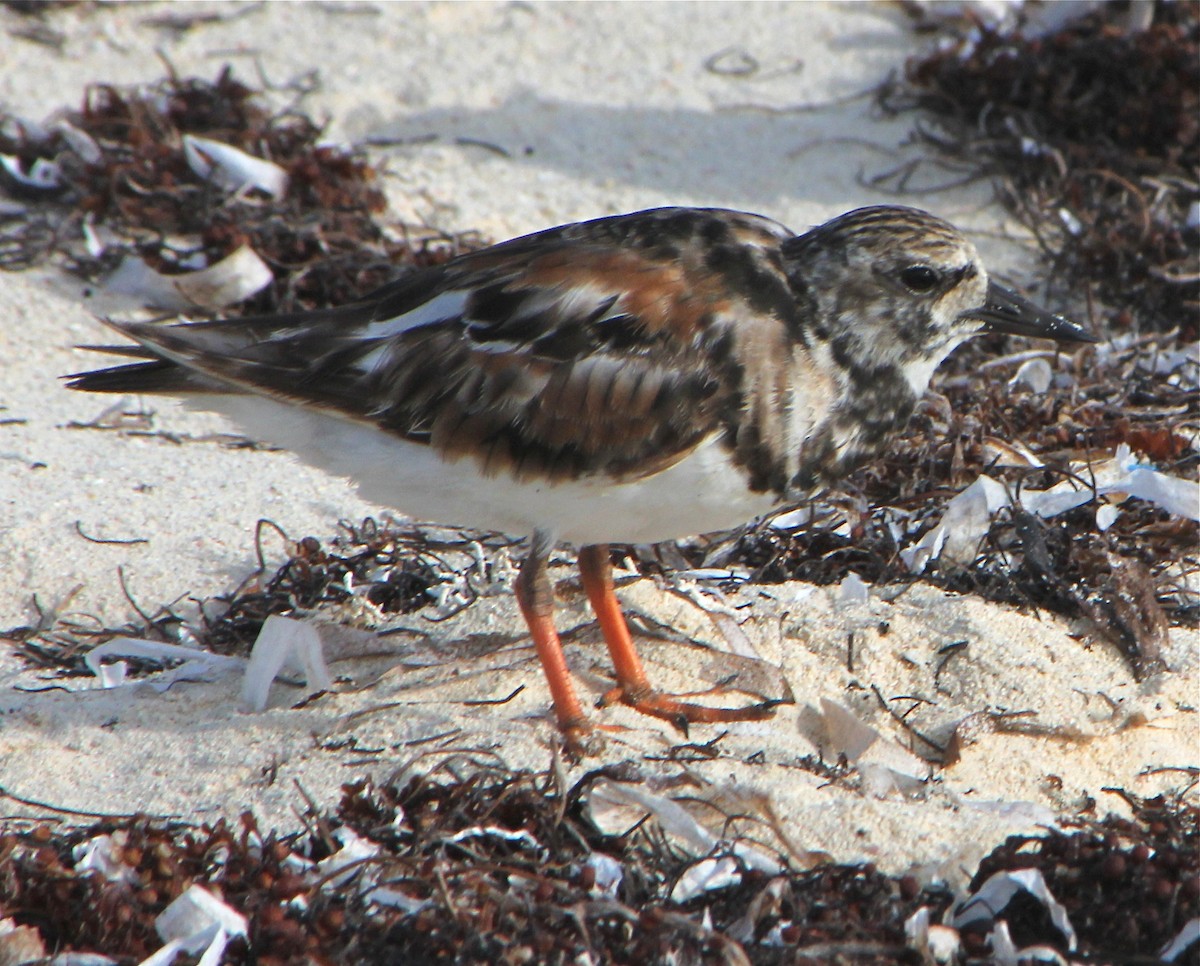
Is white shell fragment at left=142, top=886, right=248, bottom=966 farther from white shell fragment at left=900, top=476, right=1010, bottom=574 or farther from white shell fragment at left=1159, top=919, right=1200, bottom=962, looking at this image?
white shell fragment at left=900, top=476, right=1010, bottom=574

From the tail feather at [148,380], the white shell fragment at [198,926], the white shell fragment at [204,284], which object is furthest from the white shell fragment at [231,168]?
the white shell fragment at [198,926]

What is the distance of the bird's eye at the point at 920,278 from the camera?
3.37m

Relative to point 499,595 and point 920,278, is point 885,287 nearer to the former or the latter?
point 920,278

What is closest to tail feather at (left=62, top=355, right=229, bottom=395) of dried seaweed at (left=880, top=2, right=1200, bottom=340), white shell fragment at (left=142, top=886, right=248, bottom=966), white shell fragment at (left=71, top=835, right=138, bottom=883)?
white shell fragment at (left=71, top=835, right=138, bottom=883)

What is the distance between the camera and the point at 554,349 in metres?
3.20

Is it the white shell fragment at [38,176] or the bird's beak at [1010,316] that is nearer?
the bird's beak at [1010,316]

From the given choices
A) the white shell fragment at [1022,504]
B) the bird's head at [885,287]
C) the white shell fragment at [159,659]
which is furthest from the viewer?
the white shell fragment at [1022,504]

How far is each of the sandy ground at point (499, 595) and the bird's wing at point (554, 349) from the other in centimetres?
66

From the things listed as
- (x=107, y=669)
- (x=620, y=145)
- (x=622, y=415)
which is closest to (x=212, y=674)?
(x=107, y=669)

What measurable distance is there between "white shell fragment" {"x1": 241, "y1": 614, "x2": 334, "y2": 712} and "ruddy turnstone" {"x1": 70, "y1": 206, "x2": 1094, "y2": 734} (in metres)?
0.41

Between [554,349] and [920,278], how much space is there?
88cm

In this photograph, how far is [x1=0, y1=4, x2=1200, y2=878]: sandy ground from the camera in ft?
10.2

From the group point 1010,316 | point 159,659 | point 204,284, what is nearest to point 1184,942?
point 1010,316

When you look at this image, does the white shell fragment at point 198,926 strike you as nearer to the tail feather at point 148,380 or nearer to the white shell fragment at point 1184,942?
the tail feather at point 148,380
